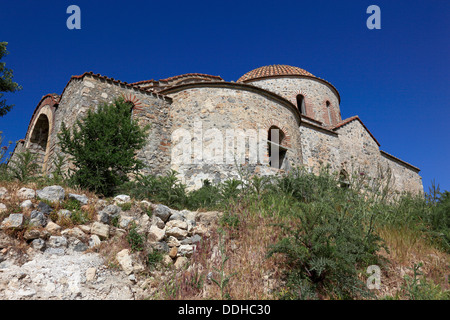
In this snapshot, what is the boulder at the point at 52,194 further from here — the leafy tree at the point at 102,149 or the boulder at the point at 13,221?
the leafy tree at the point at 102,149

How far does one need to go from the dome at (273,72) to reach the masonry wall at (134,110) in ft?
27.8

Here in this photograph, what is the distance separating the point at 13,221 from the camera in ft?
12.1

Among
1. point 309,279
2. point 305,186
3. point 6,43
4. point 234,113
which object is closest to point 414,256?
point 309,279

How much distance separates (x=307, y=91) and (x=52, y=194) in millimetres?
15746

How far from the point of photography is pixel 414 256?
4059 millimetres

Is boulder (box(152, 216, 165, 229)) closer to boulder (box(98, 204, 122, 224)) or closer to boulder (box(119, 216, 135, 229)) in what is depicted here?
boulder (box(119, 216, 135, 229))

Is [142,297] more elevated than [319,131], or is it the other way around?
[319,131]

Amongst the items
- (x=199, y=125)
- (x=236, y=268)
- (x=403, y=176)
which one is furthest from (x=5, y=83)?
(x=403, y=176)

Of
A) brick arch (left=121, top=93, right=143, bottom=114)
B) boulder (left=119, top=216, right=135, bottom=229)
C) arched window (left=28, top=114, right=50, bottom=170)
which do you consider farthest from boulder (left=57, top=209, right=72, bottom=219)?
arched window (left=28, top=114, right=50, bottom=170)

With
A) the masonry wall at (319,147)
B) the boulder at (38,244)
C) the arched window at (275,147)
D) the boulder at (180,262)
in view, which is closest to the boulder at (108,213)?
the boulder at (38,244)

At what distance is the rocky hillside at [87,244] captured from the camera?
3.19 metres

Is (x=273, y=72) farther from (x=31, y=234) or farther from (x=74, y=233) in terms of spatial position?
(x=31, y=234)

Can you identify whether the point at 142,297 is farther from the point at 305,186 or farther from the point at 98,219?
the point at 305,186

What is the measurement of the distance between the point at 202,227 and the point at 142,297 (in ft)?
5.40
